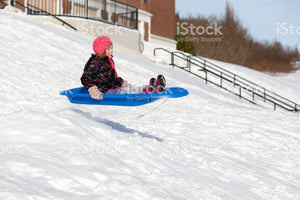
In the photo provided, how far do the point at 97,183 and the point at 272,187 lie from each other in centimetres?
274

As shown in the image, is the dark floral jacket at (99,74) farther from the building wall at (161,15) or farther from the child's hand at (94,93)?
the building wall at (161,15)

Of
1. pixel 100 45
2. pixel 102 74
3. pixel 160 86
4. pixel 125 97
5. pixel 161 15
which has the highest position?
pixel 161 15

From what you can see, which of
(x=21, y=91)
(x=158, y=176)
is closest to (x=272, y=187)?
(x=158, y=176)

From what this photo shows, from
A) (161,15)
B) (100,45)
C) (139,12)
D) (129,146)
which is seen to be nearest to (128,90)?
(100,45)

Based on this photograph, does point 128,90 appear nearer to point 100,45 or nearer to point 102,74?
point 102,74

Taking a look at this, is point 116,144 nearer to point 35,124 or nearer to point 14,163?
point 35,124

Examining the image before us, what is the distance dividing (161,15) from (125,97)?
91.7ft

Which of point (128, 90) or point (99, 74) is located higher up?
point (99, 74)

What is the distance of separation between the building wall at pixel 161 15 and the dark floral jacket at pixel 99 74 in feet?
79.0

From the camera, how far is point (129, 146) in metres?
5.57

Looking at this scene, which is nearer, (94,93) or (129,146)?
(129,146)

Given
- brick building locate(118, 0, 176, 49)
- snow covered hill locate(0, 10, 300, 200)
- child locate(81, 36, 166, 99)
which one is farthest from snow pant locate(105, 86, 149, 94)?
brick building locate(118, 0, 176, 49)

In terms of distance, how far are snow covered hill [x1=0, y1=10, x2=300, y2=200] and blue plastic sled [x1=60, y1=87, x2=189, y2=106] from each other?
1.14ft

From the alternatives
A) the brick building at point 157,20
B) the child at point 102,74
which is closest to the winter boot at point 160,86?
the child at point 102,74
